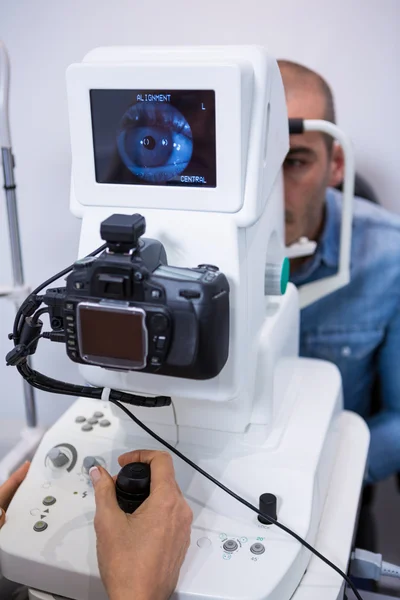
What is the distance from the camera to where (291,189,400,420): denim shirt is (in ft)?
4.87

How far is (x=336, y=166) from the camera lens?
1504mm

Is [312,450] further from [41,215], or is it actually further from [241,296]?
[41,215]

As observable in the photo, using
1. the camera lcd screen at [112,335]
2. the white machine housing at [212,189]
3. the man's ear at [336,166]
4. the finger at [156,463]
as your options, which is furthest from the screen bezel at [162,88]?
the man's ear at [336,166]

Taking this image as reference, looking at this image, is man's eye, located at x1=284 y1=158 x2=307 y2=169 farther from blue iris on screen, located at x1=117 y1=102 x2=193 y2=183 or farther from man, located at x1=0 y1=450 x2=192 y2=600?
man, located at x1=0 y1=450 x2=192 y2=600

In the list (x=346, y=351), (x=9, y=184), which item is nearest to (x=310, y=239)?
(x=346, y=351)

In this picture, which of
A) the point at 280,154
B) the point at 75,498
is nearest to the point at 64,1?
the point at 280,154

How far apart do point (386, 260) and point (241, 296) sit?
876 millimetres

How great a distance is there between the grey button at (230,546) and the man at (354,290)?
80cm

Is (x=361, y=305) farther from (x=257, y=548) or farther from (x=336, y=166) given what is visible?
(x=257, y=548)

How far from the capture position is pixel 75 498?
82 centimetres

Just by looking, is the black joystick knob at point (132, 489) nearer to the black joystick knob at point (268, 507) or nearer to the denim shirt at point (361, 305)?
the black joystick knob at point (268, 507)

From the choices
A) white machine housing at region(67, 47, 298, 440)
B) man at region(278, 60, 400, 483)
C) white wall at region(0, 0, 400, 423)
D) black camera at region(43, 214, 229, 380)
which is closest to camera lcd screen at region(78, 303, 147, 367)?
black camera at region(43, 214, 229, 380)

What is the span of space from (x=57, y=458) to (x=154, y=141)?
0.47 meters

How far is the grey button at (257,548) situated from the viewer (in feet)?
2.39
